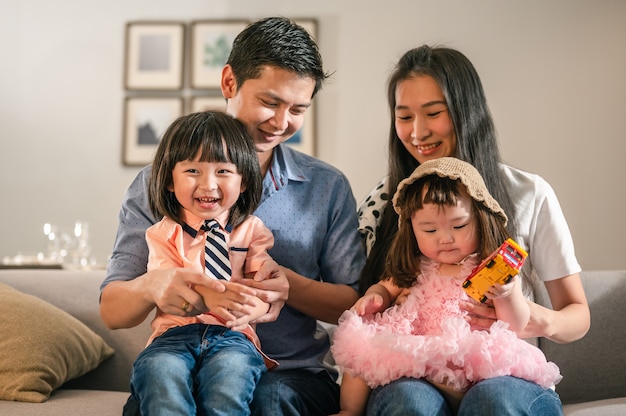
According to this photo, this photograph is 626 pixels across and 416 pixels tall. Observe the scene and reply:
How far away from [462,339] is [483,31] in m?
3.59

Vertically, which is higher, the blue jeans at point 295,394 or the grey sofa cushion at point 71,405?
the blue jeans at point 295,394

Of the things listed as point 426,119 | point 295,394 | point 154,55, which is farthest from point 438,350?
point 154,55

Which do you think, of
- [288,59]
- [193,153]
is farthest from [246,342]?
[288,59]

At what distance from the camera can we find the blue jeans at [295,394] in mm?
1690

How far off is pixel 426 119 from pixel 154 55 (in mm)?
3305

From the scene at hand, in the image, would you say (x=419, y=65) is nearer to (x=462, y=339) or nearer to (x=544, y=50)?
(x=462, y=339)

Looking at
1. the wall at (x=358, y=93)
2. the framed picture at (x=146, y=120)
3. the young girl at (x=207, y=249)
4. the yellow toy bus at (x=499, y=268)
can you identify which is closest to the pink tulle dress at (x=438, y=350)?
the yellow toy bus at (x=499, y=268)

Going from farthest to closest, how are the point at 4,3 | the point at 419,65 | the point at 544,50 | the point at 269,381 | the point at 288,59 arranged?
the point at 4,3, the point at 544,50, the point at 419,65, the point at 288,59, the point at 269,381

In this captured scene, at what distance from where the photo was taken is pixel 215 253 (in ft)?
5.78

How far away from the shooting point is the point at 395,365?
5.37 feet

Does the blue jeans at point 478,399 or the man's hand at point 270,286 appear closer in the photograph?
the blue jeans at point 478,399

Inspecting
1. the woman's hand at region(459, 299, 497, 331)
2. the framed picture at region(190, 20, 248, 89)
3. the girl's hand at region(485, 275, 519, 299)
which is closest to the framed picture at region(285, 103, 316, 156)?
the framed picture at region(190, 20, 248, 89)

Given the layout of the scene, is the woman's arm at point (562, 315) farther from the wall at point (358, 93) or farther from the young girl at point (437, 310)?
the wall at point (358, 93)

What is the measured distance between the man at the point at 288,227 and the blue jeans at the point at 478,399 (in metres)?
0.28
